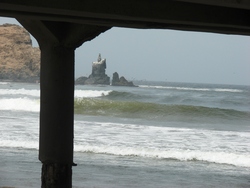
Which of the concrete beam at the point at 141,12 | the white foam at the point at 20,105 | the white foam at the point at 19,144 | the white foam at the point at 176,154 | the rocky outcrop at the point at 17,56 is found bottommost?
the white foam at the point at 176,154

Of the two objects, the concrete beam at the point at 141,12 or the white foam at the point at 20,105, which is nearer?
the concrete beam at the point at 141,12

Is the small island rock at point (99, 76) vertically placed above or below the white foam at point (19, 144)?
above

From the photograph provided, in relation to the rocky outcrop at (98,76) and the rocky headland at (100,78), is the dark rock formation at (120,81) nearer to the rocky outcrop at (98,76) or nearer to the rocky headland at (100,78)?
the rocky headland at (100,78)

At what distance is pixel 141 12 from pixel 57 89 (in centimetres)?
184

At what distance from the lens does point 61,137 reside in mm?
6492

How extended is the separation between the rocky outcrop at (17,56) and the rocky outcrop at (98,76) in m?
8.80

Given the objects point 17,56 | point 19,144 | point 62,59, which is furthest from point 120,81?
point 62,59

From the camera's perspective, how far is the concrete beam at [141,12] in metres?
4.76

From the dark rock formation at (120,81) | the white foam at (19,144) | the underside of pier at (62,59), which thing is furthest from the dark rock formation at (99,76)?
the underside of pier at (62,59)

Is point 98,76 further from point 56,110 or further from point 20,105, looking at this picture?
Result: point 56,110

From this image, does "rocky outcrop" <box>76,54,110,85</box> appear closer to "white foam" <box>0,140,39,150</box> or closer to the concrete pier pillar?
"white foam" <box>0,140,39,150</box>

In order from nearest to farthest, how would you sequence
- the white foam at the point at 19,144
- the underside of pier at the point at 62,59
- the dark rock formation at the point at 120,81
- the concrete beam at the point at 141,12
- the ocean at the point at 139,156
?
1. the concrete beam at the point at 141,12
2. the underside of pier at the point at 62,59
3. the ocean at the point at 139,156
4. the white foam at the point at 19,144
5. the dark rock formation at the point at 120,81

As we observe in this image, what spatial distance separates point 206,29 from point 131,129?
13.2m

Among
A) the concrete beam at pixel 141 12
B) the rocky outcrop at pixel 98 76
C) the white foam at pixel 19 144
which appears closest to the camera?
the concrete beam at pixel 141 12
